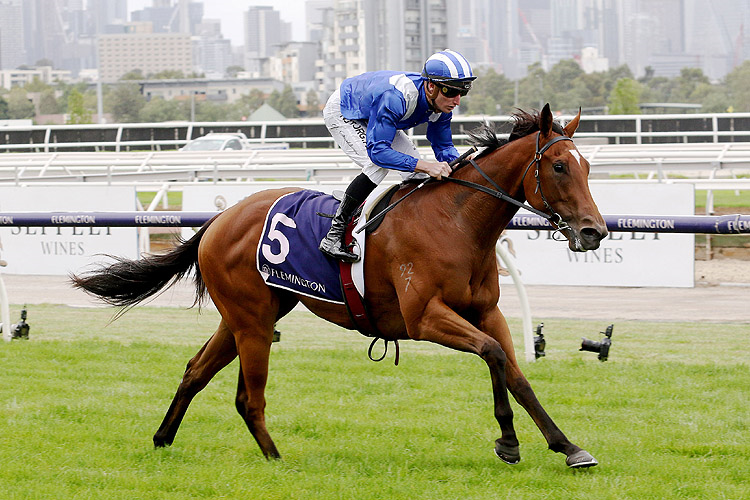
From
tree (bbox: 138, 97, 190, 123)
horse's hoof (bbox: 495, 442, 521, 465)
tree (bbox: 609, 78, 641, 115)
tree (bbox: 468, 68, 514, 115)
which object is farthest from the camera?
tree (bbox: 468, 68, 514, 115)

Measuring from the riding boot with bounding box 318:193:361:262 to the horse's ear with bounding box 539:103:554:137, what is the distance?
0.92 meters

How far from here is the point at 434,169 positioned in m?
4.45

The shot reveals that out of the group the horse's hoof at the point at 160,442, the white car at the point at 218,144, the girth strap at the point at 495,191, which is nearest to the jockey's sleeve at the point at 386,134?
the girth strap at the point at 495,191

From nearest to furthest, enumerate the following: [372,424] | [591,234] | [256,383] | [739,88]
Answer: [591,234]
[256,383]
[372,424]
[739,88]

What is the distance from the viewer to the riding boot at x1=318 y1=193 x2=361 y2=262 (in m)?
4.53

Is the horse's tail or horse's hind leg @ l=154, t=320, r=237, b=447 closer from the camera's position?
horse's hind leg @ l=154, t=320, r=237, b=447

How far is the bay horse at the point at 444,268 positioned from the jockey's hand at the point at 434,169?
0.07 metres

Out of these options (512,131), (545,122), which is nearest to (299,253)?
(512,131)

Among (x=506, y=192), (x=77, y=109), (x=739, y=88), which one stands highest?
(x=739, y=88)

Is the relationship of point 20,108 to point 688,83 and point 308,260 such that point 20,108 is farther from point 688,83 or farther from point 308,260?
point 308,260

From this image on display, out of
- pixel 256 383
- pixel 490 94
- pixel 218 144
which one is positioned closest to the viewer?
pixel 256 383

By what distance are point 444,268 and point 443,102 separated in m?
0.75

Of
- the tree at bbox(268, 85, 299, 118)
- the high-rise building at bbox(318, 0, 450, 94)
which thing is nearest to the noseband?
the high-rise building at bbox(318, 0, 450, 94)

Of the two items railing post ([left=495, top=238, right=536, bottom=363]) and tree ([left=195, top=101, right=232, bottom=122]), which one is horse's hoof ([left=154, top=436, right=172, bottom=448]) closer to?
railing post ([left=495, top=238, right=536, bottom=363])
